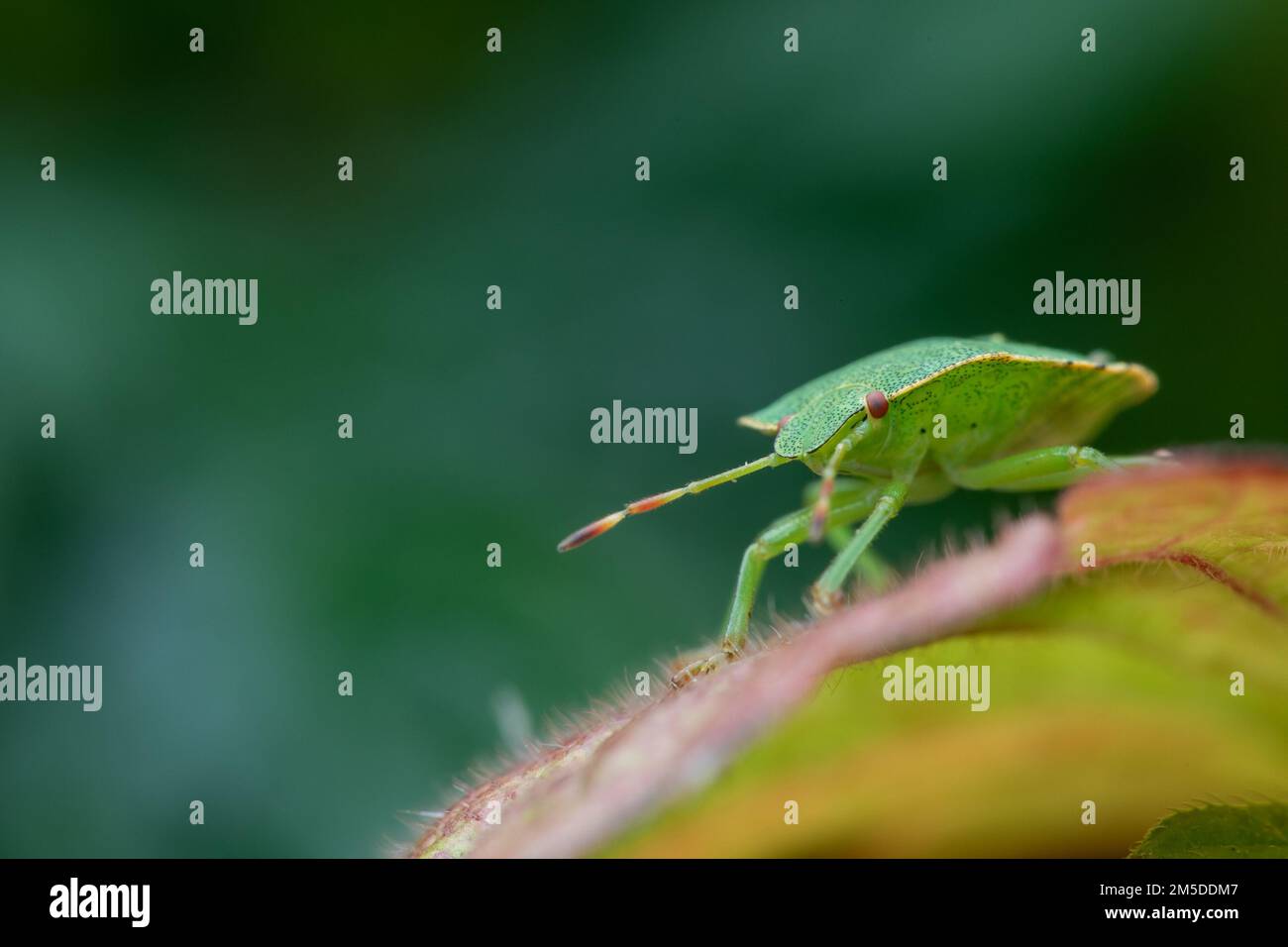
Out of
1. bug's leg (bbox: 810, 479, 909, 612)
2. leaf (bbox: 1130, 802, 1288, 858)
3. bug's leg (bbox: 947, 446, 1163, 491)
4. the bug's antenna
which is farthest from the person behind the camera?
bug's leg (bbox: 947, 446, 1163, 491)

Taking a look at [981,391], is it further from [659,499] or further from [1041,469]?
[659,499]

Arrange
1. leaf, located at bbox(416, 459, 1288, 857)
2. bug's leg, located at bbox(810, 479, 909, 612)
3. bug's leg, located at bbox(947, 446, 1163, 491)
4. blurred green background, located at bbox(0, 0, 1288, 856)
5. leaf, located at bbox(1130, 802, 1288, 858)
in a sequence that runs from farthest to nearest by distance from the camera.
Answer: blurred green background, located at bbox(0, 0, 1288, 856), bug's leg, located at bbox(947, 446, 1163, 491), bug's leg, located at bbox(810, 479, 909, 612), leaf, located at bbox(1130, 802, 1288, 858), leaf, located at bbox(416, 459, 1288, 857)

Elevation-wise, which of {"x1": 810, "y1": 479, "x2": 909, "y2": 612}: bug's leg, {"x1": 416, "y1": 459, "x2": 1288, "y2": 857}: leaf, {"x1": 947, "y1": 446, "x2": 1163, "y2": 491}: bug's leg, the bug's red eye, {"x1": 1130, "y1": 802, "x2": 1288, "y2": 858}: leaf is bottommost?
{"x1": 1130, "y1": 802, "x2": 1288, "y2": 858}: leaf

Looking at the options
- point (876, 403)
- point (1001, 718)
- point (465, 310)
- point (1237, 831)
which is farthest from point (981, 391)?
point (465, 310)

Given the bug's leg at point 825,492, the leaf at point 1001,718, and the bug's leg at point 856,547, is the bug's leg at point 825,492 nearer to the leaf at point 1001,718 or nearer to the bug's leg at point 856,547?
the bug's leg at point 856,547

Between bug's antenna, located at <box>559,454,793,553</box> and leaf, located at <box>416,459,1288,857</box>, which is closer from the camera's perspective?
leaf, located at <box>416,459,1288,857</box>

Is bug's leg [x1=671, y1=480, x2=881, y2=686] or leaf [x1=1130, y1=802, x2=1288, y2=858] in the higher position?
bug's leg [x1=671, y1=480, x2=881, y2=686]

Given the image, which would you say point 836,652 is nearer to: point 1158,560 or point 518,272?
point 1158,560

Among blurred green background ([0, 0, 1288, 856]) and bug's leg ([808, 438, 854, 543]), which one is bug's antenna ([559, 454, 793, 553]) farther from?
blurred green background ([0, 0, 1288, 856])

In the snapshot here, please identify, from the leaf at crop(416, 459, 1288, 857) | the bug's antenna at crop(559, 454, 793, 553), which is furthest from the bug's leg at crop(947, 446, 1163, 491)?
the leaf at crop(416, 459, 1288, 857)
